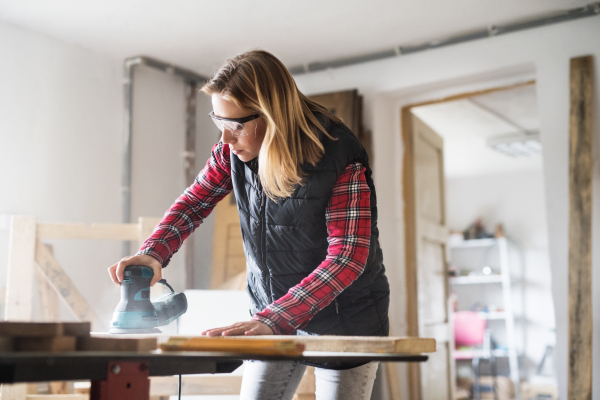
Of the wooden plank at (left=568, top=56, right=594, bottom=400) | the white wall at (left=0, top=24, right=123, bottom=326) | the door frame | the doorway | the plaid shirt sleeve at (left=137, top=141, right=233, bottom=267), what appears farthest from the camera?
the doorway

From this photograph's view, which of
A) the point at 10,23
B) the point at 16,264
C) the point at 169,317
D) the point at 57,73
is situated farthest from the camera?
the point at 57,73

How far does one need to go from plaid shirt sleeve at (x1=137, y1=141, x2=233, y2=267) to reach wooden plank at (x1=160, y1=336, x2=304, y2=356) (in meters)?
0.57

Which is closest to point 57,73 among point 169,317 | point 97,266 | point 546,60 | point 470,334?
point 97,266

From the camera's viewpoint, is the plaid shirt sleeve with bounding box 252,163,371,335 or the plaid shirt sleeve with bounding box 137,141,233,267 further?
the plaid shirt sleeve with bounding box 137,141,233,267

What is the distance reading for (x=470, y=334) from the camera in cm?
679

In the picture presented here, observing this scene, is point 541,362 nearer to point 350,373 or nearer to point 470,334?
point 470,334

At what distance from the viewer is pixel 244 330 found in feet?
3.42

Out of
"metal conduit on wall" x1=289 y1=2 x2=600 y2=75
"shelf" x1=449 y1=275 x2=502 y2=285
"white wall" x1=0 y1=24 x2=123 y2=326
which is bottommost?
"shelf" x1=449 y1=275 x2=502 y2=285

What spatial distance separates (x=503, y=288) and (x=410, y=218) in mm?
3869

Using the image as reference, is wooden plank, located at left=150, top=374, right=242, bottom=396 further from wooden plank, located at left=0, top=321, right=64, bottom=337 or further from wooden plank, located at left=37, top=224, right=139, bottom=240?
wooden plank, located at left=0, top=321, right=64, bottom=337

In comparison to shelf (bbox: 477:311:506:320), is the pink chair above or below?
below

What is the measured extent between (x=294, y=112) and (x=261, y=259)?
357 mm

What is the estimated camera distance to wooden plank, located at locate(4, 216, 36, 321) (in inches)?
106

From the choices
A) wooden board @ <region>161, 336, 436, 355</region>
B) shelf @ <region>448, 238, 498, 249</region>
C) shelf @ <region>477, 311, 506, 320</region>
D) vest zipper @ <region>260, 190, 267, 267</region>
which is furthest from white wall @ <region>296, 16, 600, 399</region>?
shelf @ <region>448, 238, 498, 249</region>
